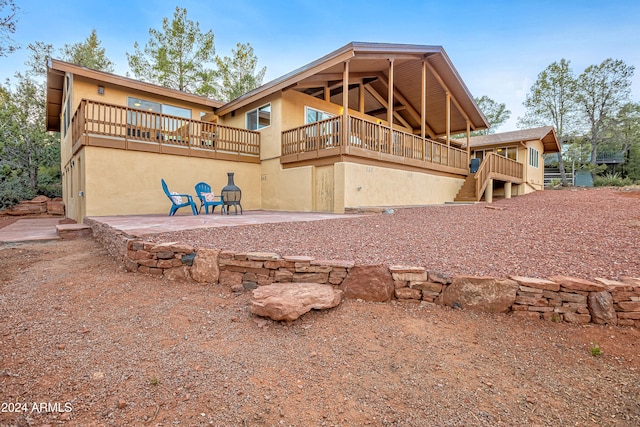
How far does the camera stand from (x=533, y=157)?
19.0 meters

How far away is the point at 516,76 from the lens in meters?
24.8

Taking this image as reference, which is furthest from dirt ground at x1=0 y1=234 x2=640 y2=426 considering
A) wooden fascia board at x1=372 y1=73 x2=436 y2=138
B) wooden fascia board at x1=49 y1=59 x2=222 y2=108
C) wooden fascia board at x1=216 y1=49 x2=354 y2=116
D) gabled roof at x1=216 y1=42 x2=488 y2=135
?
wooden fascia board at x1=372 y1=73 x2=436 y2=138

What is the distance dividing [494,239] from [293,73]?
7.78 meters

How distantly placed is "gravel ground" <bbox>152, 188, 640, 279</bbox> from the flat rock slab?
0.56 meters

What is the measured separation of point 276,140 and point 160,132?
372 cm

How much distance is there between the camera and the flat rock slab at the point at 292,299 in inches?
97.5

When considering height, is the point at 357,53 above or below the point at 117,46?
below

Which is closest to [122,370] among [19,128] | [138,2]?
[138,2]

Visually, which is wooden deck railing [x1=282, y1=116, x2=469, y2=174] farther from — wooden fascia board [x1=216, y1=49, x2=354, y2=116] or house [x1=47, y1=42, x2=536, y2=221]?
wooden fascia board [x1=216, y1=49, x2=354, y2=116]

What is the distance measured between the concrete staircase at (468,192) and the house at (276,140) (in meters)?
0.56

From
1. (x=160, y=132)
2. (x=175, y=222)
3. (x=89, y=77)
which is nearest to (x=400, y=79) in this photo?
(x=160, y=132)

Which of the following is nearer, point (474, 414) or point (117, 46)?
point (474, 414)

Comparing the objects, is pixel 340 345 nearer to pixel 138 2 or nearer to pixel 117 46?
pixel 138 2

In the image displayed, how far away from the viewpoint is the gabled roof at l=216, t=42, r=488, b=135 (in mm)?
8898
